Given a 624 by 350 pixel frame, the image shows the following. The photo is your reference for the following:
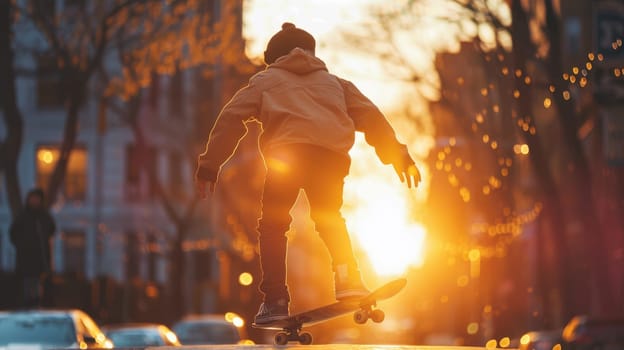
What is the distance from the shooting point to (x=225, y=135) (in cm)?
970

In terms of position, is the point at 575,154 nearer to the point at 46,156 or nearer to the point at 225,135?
the point at 225,135

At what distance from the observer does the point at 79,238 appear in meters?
63.0

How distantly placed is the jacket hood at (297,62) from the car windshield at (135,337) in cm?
1817

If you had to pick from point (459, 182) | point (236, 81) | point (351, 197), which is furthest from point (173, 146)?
point (459, 182)

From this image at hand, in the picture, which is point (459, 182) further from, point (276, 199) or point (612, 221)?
point (276, 199)

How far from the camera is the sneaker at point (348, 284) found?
991cm

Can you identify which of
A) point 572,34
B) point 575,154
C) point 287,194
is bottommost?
point 287,194

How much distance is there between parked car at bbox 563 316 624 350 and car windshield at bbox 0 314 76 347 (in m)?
6.31

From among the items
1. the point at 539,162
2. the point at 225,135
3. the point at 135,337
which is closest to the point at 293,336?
the point at 225,135

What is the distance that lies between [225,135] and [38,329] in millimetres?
8846

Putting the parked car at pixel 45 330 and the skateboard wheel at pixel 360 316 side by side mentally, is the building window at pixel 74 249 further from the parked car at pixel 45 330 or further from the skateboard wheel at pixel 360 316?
the skateboard wheel at pixel 360 316

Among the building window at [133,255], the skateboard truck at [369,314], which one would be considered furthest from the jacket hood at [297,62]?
the building window at [133,255]

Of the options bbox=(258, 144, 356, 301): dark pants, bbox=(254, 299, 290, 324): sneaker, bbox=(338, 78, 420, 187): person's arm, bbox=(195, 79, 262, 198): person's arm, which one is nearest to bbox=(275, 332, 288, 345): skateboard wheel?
bbox=(254, 299, 290, 324): sneaker

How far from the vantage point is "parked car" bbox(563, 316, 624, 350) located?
802 inches
